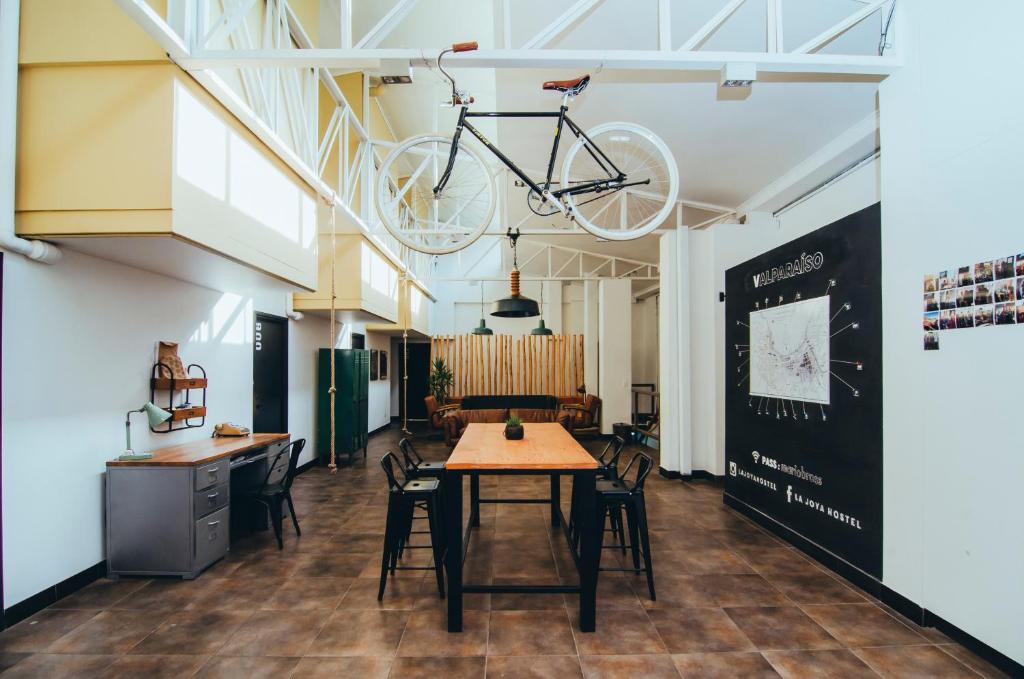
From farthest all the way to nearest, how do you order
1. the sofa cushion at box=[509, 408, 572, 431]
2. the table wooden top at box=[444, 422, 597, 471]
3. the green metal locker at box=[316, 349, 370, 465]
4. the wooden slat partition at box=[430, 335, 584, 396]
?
the wooden slat partition at box=[430, 335, 584, 396] → the sofa cushion at box=[509, 408, 572, 431] → the green metal locker at box=[316, 349, 370, 465] → the table wooden top at box=[444, 422, 597, 471]

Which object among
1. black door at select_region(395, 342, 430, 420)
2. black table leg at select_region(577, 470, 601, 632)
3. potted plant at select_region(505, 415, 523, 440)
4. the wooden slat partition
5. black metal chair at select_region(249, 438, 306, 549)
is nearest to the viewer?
black table leg at select_region(577, 470, 601, 632)

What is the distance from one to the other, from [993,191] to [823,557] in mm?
2751

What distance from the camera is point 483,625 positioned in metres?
2.80

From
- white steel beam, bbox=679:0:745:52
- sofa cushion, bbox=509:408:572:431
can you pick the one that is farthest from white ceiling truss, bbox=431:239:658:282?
white steel beam, bbox=679:0:745:52

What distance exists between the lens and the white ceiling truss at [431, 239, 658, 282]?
10781 millimetres

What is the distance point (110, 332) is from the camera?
3.47 m

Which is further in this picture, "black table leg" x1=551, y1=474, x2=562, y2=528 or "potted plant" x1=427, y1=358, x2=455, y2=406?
"potted plant" x1=427, y1=358, x2=455, y2=406

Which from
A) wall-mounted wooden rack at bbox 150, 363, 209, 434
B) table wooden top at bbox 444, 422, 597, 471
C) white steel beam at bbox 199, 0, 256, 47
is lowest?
table wooden top at bbox 444, 422, 597, 471

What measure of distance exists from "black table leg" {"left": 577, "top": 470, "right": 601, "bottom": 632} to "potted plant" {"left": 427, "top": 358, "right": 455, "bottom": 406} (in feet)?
25.7

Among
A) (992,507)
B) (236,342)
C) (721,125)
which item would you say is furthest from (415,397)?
(992,507)

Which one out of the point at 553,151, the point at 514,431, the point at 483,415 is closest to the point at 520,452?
the point at 514,431

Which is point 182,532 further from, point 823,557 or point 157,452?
point 823,557

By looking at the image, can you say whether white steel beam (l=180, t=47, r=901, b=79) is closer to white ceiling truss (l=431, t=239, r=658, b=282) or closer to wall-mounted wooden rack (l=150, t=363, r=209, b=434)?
wall-mounted wooden rack (l=150, t=363, r=209, b=434)

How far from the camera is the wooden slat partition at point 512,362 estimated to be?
11602 mm
